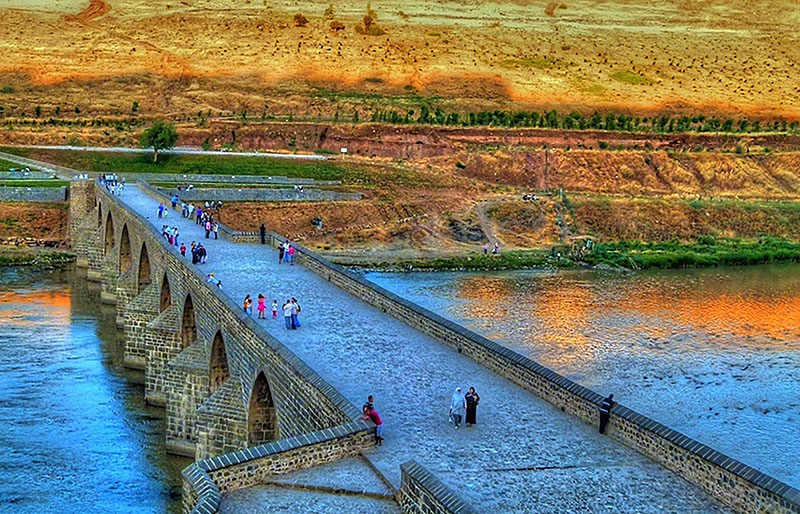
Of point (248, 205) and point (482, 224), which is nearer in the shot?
point (248, 205)

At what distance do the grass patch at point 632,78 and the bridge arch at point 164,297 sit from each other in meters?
72.1

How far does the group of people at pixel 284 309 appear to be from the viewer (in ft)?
67.0

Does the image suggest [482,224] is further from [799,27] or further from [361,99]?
[799,27]

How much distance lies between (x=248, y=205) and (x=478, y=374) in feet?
115

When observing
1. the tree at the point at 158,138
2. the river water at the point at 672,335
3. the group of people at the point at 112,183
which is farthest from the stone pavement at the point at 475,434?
the tree at the point at 158,138

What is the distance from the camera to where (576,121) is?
3228 inches

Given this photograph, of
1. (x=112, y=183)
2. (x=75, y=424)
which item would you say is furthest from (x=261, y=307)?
(x=112, y=183)

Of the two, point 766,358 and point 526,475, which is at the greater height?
point 526,475

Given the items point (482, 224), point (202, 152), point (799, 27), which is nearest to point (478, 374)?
point (482, 224)

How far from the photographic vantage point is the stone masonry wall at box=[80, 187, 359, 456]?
15.5 meters

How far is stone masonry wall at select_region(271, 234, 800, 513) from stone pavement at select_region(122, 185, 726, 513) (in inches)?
6.2

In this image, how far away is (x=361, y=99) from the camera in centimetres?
8475

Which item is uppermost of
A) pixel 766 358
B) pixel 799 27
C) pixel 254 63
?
pixel 799 27

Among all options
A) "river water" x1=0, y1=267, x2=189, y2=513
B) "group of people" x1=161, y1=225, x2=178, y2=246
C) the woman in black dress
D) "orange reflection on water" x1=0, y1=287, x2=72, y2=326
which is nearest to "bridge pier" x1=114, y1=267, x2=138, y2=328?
A: "river water" x1=0, y1=267, x2=189, y2=513
